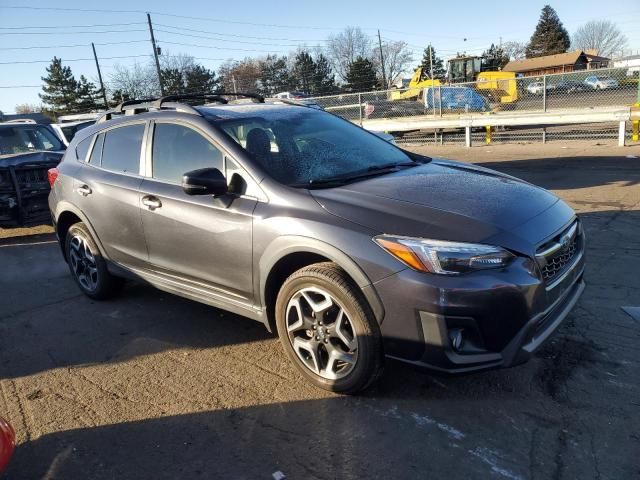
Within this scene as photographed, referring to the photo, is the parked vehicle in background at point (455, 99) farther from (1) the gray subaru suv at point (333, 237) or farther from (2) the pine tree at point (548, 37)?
(2) the pine tree at point (548, 37)

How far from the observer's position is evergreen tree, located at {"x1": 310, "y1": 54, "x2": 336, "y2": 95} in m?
52.7

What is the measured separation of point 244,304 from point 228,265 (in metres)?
0.29

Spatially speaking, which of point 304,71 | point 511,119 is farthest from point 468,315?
point 304,71

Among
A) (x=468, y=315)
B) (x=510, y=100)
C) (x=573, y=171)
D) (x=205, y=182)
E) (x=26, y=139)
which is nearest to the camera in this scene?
(x=468, y=315)

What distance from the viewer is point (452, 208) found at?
9.86 ft

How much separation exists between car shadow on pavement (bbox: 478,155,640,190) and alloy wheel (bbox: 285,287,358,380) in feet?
22.9

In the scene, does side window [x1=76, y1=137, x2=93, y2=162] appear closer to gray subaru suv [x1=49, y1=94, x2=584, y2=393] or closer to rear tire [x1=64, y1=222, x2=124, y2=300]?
gray subaru suv [x1=49, y1=94, x2=584, y2=393]

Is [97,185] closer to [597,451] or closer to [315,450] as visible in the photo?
[315,450]

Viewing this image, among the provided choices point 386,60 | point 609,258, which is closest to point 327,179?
point 609,258

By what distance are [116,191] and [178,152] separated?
32.0 inches

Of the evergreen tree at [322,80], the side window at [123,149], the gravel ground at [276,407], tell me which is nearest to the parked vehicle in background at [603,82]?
the gravel ground at [276,407]

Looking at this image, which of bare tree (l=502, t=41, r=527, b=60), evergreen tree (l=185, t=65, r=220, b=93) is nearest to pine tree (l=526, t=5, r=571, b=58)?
bare tree (l=502, t=41, r=527, b=60)

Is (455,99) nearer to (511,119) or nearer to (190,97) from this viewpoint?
(511,119)

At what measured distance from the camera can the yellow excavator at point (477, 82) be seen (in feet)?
55.3
